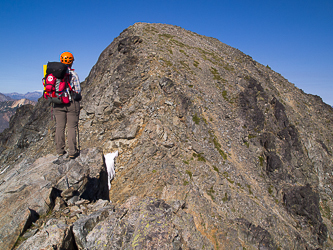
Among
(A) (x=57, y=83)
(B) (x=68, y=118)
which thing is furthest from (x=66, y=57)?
(B) (x=68, y=118)

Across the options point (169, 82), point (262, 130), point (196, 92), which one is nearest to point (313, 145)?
point (262, 130)

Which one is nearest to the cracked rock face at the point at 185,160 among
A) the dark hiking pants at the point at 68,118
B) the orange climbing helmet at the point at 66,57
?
the dark hiking pants at the point at 68,118

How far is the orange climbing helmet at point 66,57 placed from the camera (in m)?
10.2

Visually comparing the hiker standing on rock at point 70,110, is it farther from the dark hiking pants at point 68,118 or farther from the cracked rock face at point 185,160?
the cracked rock face at point 185,160

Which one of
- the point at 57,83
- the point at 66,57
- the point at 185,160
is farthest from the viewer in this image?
the point at 185,160

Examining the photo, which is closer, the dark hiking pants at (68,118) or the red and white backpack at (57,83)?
the red and white backpack at (57,83)

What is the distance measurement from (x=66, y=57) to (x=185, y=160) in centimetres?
1322

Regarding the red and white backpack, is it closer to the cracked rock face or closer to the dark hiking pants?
the dark hiking pants

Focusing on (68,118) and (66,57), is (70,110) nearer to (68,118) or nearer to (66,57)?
(68,118)

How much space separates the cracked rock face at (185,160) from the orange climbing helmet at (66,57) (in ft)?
19.7

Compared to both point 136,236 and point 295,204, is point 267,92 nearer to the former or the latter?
point 295,204

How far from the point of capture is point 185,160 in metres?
18.3

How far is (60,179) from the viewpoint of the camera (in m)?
10.4

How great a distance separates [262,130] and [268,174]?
7296 mm
